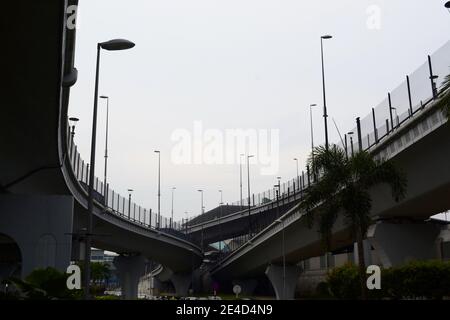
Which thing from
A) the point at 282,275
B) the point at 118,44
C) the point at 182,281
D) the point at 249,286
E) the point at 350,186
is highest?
the point at 118,44

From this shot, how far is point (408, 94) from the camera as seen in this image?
3269 cm

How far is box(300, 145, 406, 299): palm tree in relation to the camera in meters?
29.7

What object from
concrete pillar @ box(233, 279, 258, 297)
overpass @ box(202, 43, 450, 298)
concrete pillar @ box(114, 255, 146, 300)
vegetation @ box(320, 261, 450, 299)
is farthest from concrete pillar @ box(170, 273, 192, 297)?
vegetation @ box(320, 261, 450, 299)

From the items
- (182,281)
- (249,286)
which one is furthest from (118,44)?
(182,281)

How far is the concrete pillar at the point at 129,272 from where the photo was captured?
78.6 metres

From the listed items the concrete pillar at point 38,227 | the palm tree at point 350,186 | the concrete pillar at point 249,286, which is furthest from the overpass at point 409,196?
the concrete pillar at point 249,286

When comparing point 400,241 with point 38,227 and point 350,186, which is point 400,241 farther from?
point 38,227

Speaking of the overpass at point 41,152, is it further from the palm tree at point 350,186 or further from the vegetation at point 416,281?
the vegetation at point 416,281

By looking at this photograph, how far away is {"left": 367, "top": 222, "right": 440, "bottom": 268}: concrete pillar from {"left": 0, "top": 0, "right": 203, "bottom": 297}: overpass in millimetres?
17734

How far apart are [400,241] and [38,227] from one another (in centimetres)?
2223

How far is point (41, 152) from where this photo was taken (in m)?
30.0

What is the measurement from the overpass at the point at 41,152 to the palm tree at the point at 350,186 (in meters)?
11.5
